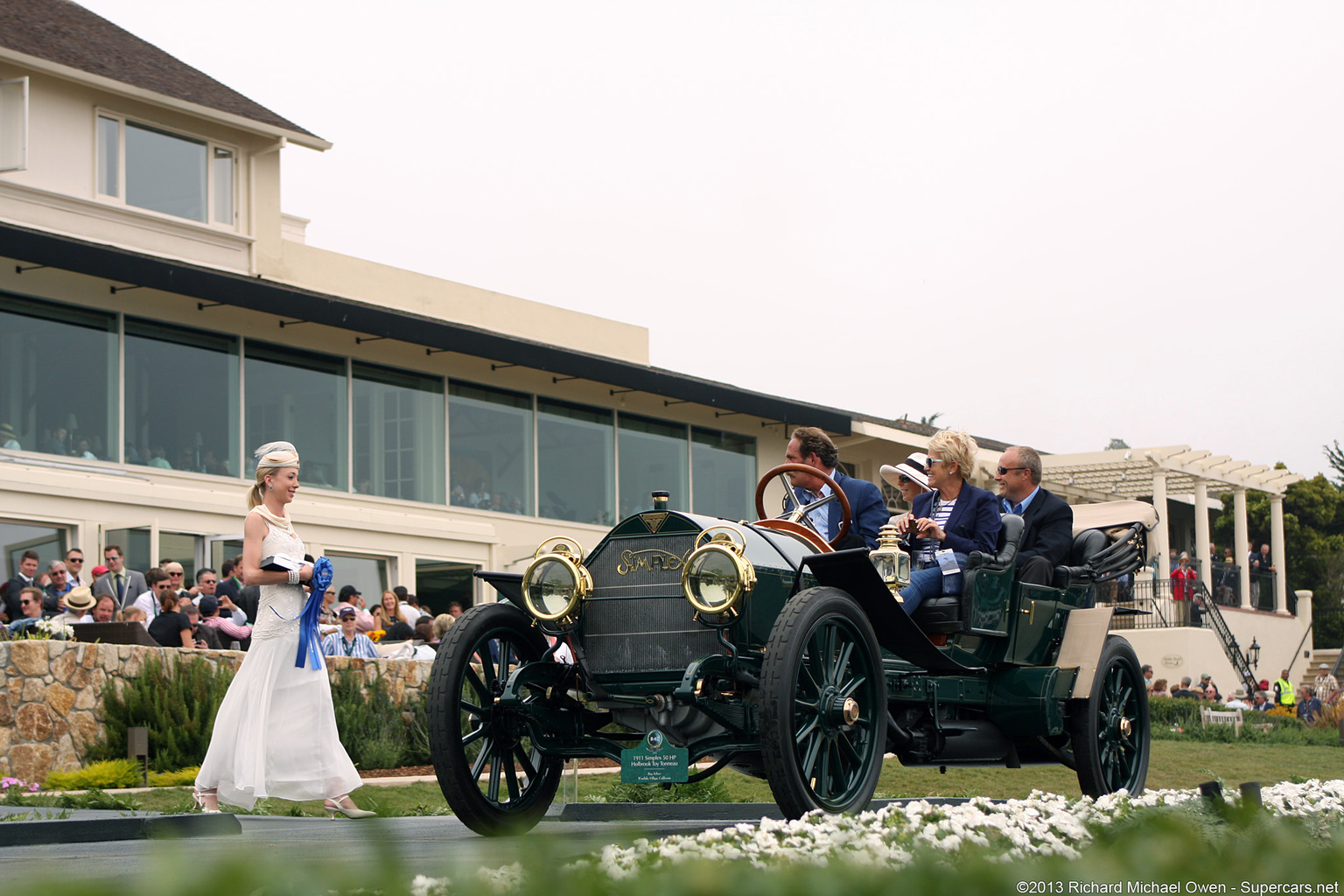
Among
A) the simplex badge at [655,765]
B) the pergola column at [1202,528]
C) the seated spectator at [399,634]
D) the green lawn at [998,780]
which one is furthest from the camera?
the pergola column at [1202,528]

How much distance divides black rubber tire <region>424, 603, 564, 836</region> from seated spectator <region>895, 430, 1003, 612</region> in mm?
2064

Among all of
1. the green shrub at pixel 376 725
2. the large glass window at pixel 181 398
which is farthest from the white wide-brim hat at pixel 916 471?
the large glass window at pixel 181 398

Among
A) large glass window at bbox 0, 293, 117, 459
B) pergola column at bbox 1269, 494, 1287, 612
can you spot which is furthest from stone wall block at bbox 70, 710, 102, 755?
pergola column at bbox 1269, 494, 1287, 612

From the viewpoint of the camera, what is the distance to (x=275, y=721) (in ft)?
26.0

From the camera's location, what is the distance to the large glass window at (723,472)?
2920 cm

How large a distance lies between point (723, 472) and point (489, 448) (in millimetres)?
6016

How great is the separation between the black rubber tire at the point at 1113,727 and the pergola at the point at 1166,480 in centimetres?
2686

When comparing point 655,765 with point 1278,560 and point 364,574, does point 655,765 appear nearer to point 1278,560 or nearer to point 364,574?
point 364,574

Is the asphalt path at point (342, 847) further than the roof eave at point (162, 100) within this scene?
No

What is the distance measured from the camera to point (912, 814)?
534 cm

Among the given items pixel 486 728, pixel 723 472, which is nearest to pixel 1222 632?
pixel 723 472

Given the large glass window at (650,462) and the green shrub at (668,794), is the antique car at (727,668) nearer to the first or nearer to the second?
the green shrub at (668,794)

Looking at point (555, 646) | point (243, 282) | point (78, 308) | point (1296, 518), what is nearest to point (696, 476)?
point (243, 282)

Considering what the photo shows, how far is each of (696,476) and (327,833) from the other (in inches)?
888
